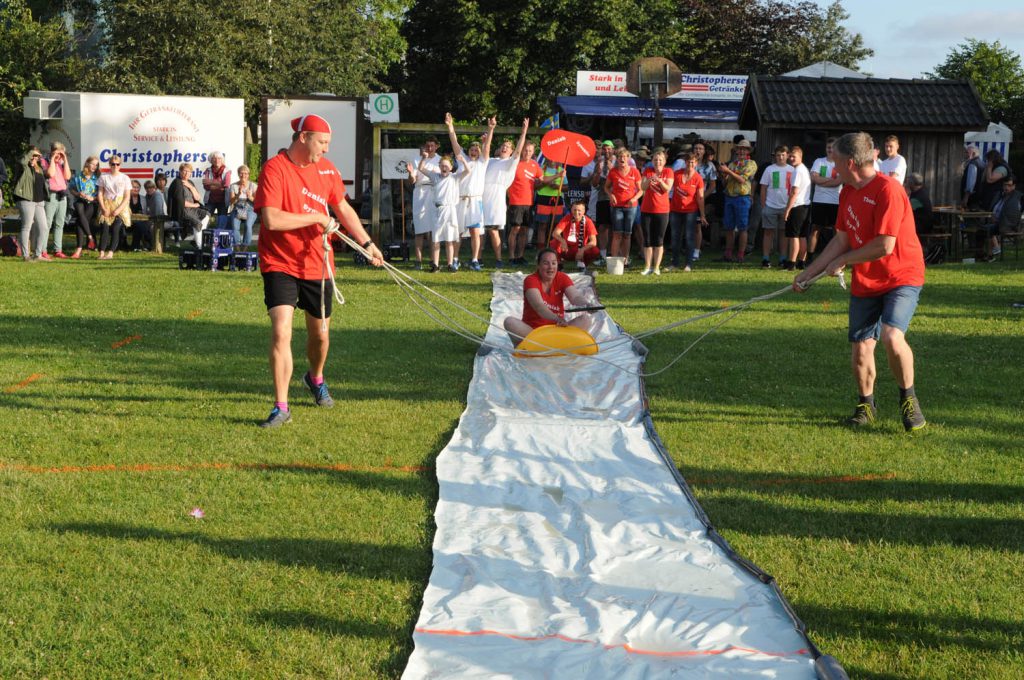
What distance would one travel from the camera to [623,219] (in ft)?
54.2

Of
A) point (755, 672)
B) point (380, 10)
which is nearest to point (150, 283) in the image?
point (755, 672)

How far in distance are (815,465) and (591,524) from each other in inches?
68.8

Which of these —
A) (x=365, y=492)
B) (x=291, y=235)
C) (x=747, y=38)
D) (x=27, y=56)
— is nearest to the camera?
(x=365, y=492)

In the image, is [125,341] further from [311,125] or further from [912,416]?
[912,416]

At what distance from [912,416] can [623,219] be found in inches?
379

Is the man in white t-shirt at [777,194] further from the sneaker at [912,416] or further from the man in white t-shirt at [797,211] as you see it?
the sneaker at [912,416]

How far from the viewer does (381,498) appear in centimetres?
575

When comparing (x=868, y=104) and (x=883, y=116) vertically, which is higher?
(x=868, y=104)

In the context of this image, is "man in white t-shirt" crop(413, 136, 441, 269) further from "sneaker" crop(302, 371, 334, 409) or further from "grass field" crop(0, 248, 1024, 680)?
"sneaker" crop(302, 371, 334, 409)

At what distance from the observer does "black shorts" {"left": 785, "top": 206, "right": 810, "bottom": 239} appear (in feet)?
54.4

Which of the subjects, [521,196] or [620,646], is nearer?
[620,646]

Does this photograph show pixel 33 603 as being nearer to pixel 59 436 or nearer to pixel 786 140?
pixel 59 436

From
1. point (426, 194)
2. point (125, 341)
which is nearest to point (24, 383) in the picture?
point (125, 341)

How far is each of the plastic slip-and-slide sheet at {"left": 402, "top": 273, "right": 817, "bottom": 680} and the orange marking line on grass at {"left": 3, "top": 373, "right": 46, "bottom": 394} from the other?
341cm
